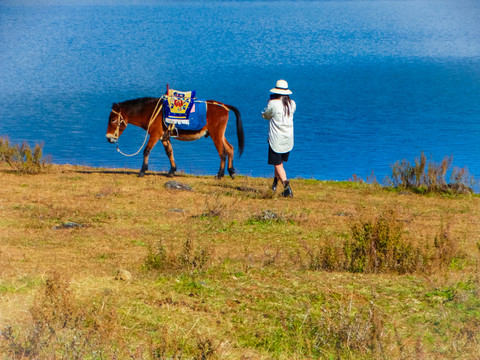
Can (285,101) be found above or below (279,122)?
above

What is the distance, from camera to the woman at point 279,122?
13172 mm

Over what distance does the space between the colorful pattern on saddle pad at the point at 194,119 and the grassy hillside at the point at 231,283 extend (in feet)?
11.6

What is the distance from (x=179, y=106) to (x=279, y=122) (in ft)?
11.2

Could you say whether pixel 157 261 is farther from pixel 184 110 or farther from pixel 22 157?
pixel 22 157

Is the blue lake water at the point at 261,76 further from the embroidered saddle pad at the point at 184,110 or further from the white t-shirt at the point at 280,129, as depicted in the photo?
the white t-shirt at the point at 280,129

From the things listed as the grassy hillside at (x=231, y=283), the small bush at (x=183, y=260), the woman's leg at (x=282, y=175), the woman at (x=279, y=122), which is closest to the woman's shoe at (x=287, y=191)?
the woman's leg at (x=282, y=175)

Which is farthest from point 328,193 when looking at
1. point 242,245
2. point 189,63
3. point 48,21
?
point 48,21

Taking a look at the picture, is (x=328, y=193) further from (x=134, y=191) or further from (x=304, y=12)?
(x=304, y=12)

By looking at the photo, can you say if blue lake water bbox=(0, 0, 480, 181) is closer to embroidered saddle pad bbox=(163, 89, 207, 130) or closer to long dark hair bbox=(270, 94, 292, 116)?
embroidered saddle pad bbox=(163, 89, 207, 130)

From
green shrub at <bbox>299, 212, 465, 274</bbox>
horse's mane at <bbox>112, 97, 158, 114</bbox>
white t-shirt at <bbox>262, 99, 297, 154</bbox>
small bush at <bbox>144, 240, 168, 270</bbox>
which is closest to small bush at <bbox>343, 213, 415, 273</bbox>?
green shrub at <bbox>299, 212, 465, 274</bbox>

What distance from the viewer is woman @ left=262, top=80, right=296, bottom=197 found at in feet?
43.2

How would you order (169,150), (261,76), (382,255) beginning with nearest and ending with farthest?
(382,255) < (169,150) < (261,76)

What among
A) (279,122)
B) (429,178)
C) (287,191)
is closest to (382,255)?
(279,122)

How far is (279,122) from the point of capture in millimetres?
13336
